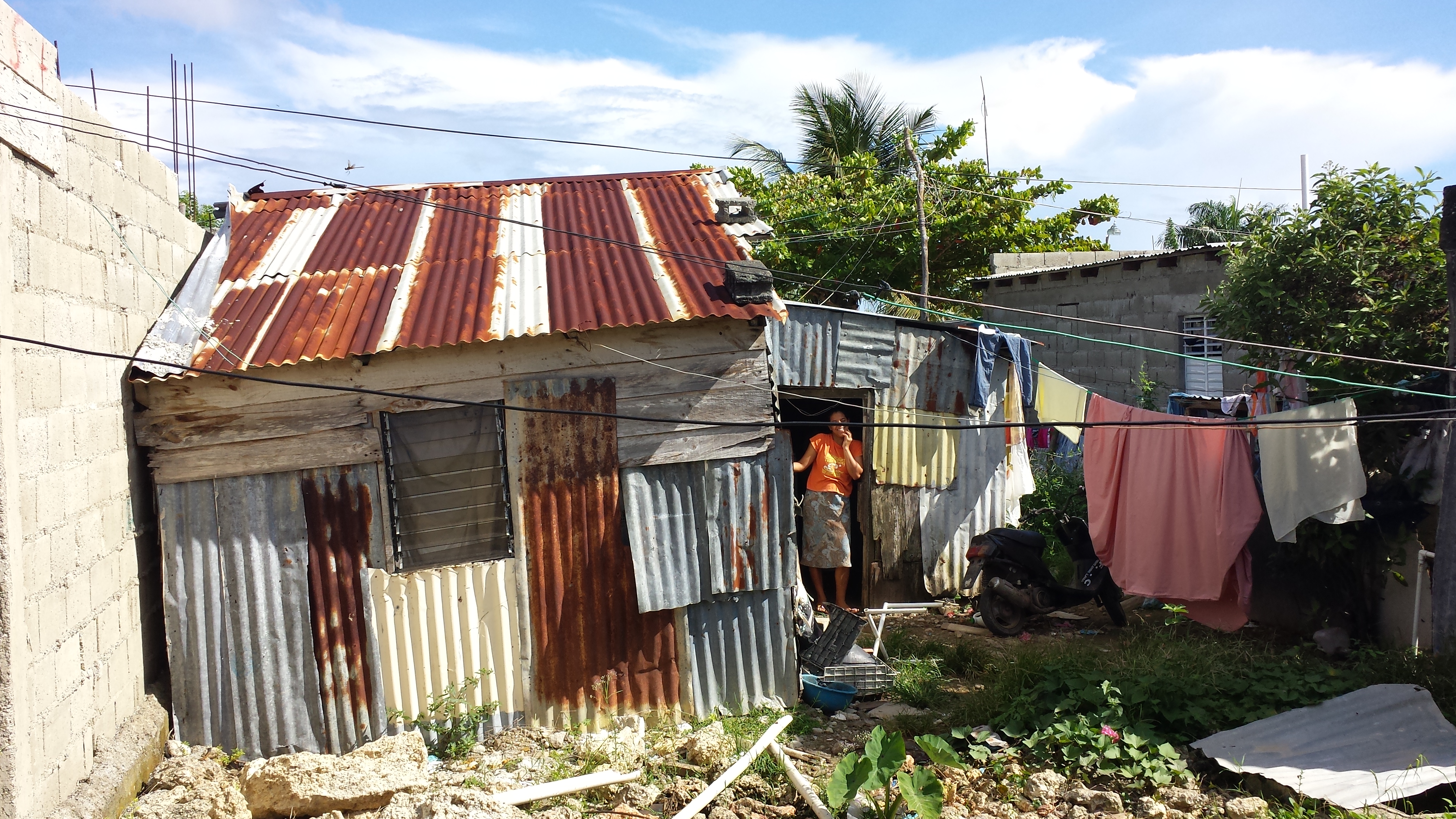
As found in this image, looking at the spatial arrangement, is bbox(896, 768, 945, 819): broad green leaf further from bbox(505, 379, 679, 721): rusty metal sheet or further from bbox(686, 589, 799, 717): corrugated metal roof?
bbox(505, 379, 679, 721): rusty metal sheet

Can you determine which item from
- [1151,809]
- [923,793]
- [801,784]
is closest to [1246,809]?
[1151,809]

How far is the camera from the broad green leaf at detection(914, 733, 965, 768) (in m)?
5.04

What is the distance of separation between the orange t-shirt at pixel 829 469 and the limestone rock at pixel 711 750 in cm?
338

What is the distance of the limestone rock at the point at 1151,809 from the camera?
4.67 metres

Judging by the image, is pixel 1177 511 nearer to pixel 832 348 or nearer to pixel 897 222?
pixel 832 348

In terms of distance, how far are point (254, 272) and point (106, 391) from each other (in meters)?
1.71

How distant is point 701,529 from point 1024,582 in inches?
146

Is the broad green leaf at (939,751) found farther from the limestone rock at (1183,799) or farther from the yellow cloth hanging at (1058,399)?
the yellow cloth hanging at (1058,399)

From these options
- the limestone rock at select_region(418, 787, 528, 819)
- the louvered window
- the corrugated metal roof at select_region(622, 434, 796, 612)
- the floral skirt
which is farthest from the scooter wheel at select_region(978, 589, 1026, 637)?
the limestone rock at select_region(418, 787, 528, 819)

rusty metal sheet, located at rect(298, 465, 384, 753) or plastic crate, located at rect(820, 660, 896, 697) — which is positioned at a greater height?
rusty metal sheet, located at rect(298, 465, 384, 753)

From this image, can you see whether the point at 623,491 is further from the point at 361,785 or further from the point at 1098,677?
the point at 1098,677

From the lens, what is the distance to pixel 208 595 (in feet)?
18.2

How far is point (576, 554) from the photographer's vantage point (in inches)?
234

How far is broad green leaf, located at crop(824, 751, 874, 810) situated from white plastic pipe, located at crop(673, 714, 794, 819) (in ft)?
2.03
